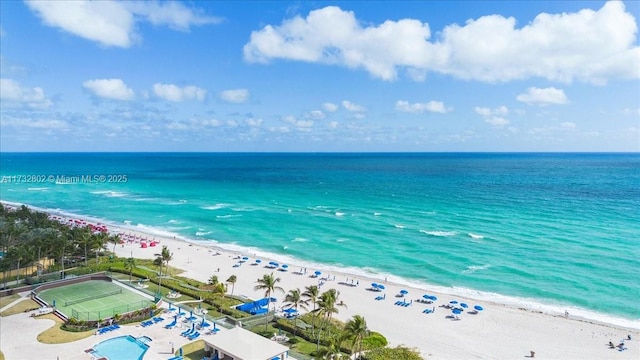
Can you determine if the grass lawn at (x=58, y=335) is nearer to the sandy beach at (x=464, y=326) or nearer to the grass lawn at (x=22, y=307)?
the grass lawn at (x=22, y=307)

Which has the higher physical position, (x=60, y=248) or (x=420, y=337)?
(x=60, y=248)

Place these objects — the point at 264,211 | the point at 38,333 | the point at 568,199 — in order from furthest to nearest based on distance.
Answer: the point at 568,199 < the point at 264,211 < the point at 38,333

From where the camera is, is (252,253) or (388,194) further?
(388,194)

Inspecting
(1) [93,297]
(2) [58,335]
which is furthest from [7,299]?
(2) [58,335]

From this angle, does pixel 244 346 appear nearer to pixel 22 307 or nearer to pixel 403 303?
pixel 403 303

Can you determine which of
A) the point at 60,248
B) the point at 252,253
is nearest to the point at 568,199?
the point at 252,253

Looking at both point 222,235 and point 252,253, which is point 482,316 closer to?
point 252,253
